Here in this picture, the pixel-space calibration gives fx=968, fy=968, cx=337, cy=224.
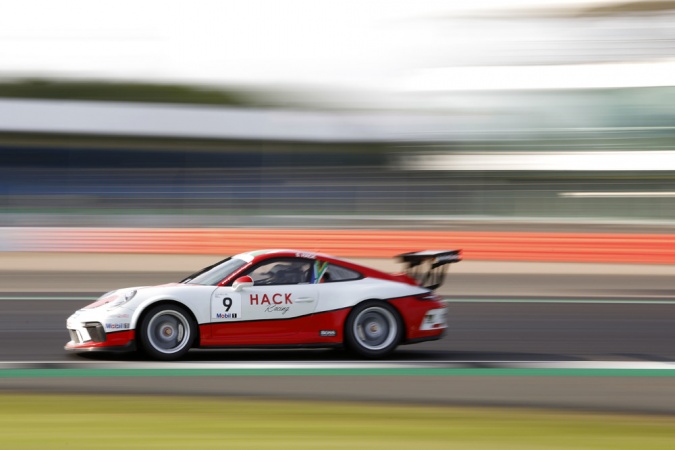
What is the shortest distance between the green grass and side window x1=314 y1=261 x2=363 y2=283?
1892mm

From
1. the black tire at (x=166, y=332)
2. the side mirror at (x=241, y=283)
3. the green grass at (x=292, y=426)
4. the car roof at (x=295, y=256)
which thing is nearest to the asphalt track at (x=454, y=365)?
the black tire at (x=166, y=332)

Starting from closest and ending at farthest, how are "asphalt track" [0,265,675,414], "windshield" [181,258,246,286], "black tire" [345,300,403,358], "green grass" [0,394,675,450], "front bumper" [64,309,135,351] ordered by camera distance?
"green grass" [0,394,675,450] → "asphalt track" [0,265,675,414] → "front bumper" [64,309,135,351] → "windshield" [181,258,246,286] → "black tire" [345,300,403,358]

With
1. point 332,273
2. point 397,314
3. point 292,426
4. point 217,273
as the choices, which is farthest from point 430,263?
point 292,426

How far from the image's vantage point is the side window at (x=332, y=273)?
8102mm

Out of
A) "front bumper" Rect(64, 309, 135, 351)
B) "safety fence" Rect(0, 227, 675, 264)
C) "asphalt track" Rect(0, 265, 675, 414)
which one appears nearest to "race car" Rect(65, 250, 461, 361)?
"front bumper" Rect(64, 309, 135, 351)

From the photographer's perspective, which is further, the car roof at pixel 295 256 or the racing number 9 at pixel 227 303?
the car roof at pixel 295 256

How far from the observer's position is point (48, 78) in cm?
3350

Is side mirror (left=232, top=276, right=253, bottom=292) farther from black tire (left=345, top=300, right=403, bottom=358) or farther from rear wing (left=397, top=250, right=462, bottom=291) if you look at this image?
rear wing (left=397, top=250, right=462, bottom=291)

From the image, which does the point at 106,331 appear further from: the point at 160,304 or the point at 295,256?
the point at 295,256

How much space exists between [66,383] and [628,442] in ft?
12.8

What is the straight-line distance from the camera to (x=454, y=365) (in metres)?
8.03

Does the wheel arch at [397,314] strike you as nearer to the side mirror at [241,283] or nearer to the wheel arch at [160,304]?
the side mirror at [241,283]

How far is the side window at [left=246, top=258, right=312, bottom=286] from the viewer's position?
7971mm

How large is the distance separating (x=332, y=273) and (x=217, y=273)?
96 centimetres
